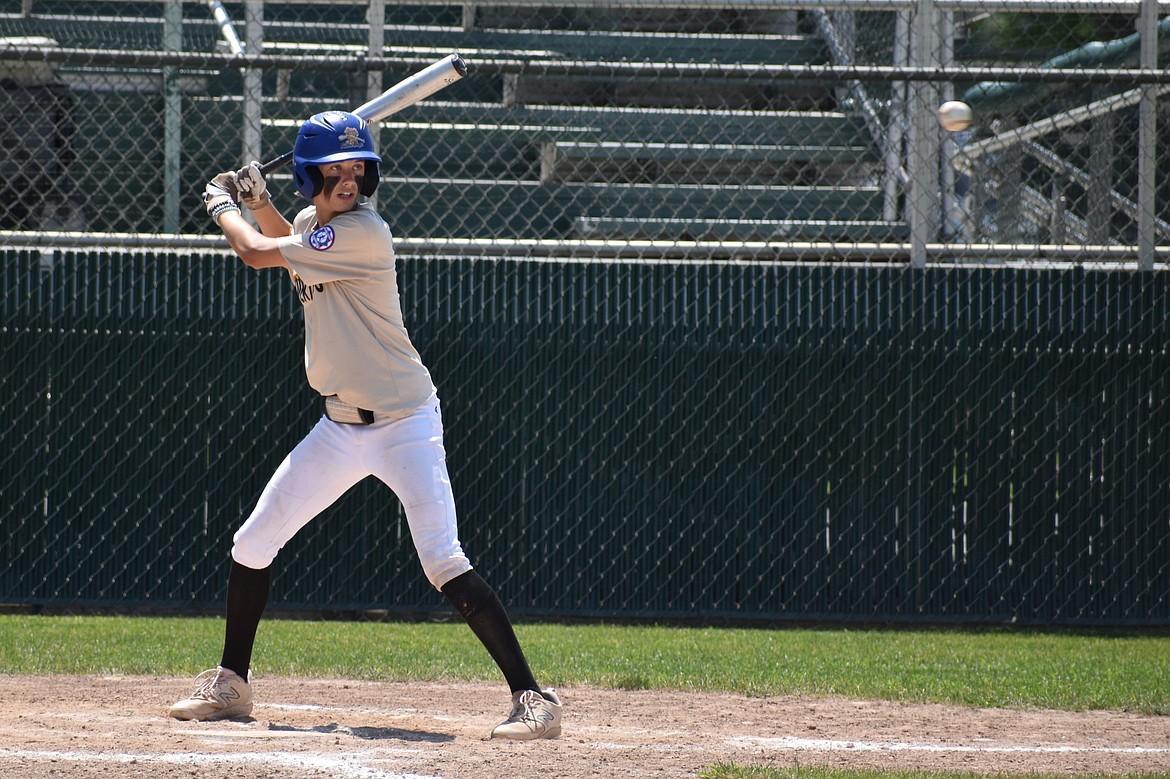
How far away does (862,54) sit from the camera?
10688 mm

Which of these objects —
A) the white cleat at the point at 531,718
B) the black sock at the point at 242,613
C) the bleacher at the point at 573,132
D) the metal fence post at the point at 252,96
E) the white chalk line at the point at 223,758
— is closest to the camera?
the white chalk line at the point at 223,758

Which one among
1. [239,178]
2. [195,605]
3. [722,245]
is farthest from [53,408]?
[722,245]

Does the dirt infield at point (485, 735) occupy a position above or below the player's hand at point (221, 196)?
below

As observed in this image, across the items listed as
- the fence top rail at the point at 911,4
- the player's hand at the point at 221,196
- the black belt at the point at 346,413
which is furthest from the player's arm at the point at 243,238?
the fence top rail at the point at 911,4

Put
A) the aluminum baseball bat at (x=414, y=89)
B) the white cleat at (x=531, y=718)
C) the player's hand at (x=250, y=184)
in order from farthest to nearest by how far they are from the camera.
Result: 1. the aluminum baseball bat at (x=414, y=89)
2. the player's hand at (x=250, y=184)
3. the white cleat at (x=531, y=718)

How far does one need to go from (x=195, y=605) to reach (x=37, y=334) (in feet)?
5.50

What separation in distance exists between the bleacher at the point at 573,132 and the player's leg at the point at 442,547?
157 inches

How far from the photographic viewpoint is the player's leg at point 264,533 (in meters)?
4.72

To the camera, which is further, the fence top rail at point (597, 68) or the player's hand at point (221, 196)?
the fence top rail at point (597, 68)

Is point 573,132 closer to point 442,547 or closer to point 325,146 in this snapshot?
point 325,146

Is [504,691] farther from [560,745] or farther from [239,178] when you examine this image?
[239,178]

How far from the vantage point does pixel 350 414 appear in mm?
4707

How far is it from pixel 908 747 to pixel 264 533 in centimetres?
233

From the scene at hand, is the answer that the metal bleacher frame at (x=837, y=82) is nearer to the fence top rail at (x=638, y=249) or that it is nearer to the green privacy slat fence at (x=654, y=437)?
the fence top rail at (x=638, y=249)
